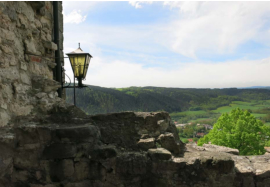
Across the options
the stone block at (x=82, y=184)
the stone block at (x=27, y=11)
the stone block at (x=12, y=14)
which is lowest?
the stone block at (x=82, y=184)

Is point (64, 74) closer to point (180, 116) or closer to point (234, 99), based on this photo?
point (180, 116)

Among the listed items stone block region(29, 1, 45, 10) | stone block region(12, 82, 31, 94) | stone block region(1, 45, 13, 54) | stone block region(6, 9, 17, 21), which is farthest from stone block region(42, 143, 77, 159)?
stone block region(29, 1, 45, 10)

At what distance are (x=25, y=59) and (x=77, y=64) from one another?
3.08 feet

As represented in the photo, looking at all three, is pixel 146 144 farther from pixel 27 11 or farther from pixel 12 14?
pixel 27 11

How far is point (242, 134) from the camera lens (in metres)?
11.4

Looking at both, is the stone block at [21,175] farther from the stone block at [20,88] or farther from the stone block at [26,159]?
the stone block at [20,88]

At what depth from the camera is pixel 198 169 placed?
2396mm

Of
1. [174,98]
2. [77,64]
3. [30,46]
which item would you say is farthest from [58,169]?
[174,98]

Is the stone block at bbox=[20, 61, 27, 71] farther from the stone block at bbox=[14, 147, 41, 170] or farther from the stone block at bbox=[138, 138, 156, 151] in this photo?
the stone block at bbox=[138, 138, 156, 151]

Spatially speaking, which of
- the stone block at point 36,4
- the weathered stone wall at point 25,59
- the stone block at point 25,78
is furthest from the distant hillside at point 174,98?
the stone block at point 25,78

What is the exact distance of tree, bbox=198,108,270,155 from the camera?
11344 millimetres

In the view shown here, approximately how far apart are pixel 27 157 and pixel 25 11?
1976mm

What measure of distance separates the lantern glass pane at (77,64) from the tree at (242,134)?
1038 cm

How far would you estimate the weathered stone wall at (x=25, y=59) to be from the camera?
2.43m
